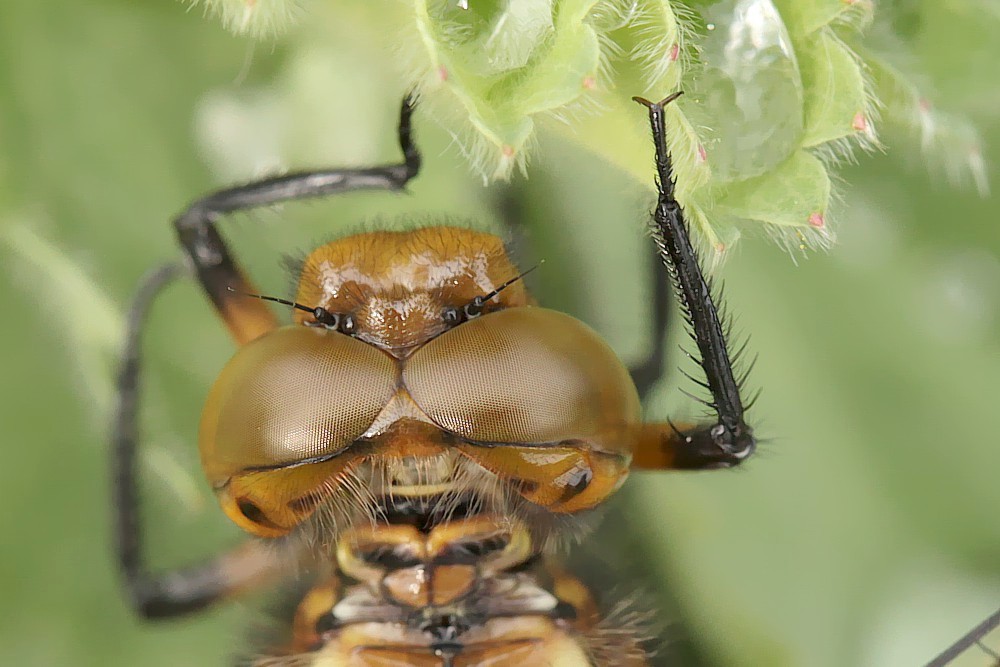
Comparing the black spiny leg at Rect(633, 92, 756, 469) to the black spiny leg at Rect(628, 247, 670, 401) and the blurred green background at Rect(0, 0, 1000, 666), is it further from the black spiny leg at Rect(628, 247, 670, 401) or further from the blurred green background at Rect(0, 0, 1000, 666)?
the blurred green background at Rect(0, 0, 1000, 666)

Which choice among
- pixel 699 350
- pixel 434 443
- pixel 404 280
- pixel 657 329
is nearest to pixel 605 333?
pixel 657 329

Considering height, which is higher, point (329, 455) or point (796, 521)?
point (329, 455)

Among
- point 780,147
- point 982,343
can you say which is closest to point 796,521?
point 982,343

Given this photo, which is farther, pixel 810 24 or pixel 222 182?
pixel 222 182

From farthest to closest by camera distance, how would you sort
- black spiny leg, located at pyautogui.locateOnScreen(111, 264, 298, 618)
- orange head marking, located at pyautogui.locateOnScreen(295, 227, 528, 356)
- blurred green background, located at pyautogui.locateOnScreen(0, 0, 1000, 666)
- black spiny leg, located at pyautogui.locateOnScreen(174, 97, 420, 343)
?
blurred green background, located at pyautogui.locateOnScreen(0, 0, 1000, 666), black spiny leg, located at pyautogui.locateOnScreen(111, 264, 298, 618), black spiny leg, located at pyautogui.locateOnScreen(174, 97, 420, 343), orange head marking, located at pyautogui.locateOnScreen(295, 227, 528, 356)

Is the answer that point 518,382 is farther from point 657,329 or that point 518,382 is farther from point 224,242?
point 657,329

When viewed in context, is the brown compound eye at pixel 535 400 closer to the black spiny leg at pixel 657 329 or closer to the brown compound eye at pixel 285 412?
the brown compound eye at pixel 285 412

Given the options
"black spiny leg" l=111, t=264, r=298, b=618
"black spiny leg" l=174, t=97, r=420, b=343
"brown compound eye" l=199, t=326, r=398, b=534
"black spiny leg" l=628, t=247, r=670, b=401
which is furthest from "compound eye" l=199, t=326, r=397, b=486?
"black spiny leg" l=628, t=247, r=670, b=401

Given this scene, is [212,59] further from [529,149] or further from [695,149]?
[695,149]

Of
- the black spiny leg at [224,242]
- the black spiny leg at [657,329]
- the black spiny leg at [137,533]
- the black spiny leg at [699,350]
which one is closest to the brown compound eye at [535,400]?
the black spiny leg at [699,350]
